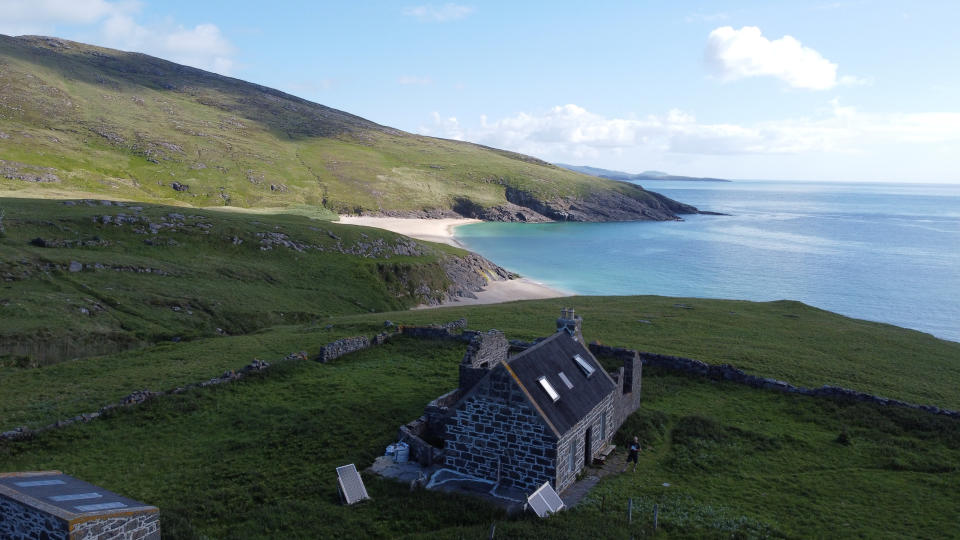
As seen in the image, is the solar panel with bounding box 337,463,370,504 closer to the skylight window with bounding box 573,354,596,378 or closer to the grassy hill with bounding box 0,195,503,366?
the skylight window with bounding box 573,354,596,378

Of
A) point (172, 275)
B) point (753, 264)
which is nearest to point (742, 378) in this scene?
point (172, 275)

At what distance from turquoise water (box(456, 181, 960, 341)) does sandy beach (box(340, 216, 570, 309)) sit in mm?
5708

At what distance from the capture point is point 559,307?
54750mm

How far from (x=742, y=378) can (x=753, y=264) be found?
10371 cm

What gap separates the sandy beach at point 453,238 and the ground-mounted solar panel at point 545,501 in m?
Answer: 52.6

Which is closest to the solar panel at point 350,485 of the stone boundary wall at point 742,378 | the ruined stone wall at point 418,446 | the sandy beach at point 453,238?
the ruined stone wall at point 418,446

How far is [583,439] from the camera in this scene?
2269 cm

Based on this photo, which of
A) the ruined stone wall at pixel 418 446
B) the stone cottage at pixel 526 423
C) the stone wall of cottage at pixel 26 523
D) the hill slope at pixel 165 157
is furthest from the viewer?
the hill slope at pixel 165 157

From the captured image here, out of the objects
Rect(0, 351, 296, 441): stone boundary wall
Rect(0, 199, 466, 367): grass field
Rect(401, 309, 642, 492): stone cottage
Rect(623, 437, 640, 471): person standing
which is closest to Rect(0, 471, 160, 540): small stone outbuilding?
Rect(0, 351, 296, 441): stone boundary wall

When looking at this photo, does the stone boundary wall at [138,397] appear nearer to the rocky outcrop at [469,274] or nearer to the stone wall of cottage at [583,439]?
the stone wall of cottage at [583,439]

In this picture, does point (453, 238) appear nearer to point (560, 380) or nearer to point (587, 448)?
point (560, 380)

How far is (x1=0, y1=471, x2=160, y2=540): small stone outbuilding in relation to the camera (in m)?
13.6

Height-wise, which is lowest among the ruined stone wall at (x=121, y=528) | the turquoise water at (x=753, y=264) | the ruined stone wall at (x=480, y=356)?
the turquoise water at (x=753, y=264)

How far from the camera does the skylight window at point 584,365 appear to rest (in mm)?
24609
